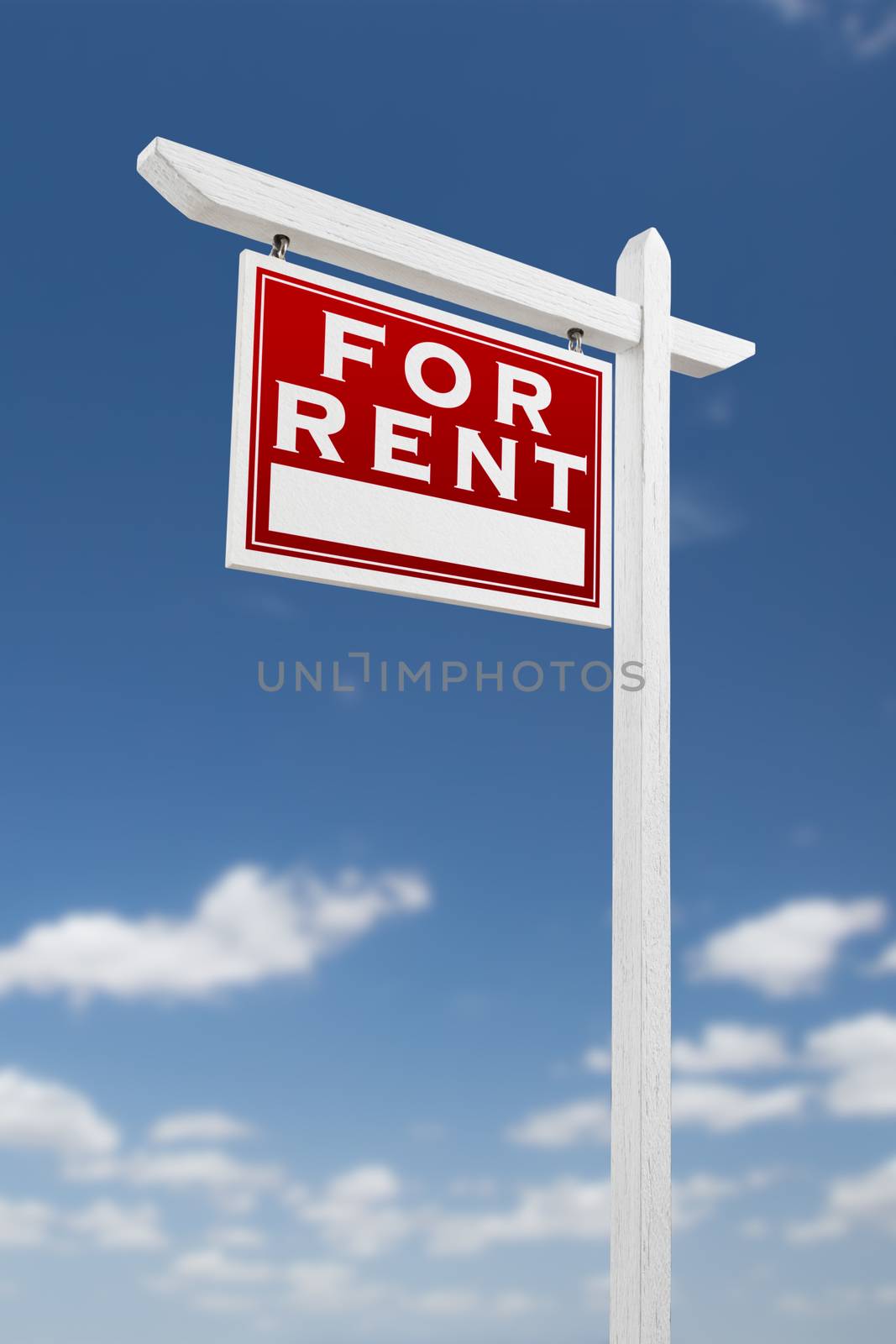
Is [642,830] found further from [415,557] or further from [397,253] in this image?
[397,253]

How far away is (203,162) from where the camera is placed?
6.51 feet

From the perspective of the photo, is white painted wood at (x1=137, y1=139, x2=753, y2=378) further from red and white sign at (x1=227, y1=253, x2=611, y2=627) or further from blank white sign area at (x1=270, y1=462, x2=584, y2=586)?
blank white sign area at (x1=270, y1=462, x2=584, y2=586)

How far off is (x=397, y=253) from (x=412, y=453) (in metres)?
0.33

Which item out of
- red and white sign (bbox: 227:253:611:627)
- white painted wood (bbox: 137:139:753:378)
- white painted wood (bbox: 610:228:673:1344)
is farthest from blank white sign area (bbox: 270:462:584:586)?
white painted wood (bbox: 137:139:753:378)

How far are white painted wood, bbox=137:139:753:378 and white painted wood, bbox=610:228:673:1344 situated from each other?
10cm

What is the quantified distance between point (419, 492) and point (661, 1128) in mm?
1069

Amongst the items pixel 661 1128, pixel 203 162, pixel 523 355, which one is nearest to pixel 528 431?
pixel 523 355

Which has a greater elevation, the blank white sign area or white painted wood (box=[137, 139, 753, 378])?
white painted wood (box=[137, 139, 753, 378])

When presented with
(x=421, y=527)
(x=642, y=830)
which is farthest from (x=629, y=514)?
(x=642, y=830)

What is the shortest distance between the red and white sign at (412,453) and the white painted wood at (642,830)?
0.05 m

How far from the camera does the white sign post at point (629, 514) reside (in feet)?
6.57

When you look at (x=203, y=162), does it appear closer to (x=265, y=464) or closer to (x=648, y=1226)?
(x=265, y=464)

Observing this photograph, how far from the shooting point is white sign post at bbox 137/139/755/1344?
78.9 inches

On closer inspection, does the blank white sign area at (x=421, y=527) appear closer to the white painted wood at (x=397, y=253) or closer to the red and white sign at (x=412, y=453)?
the red and white sign at (x=412, y=453)
